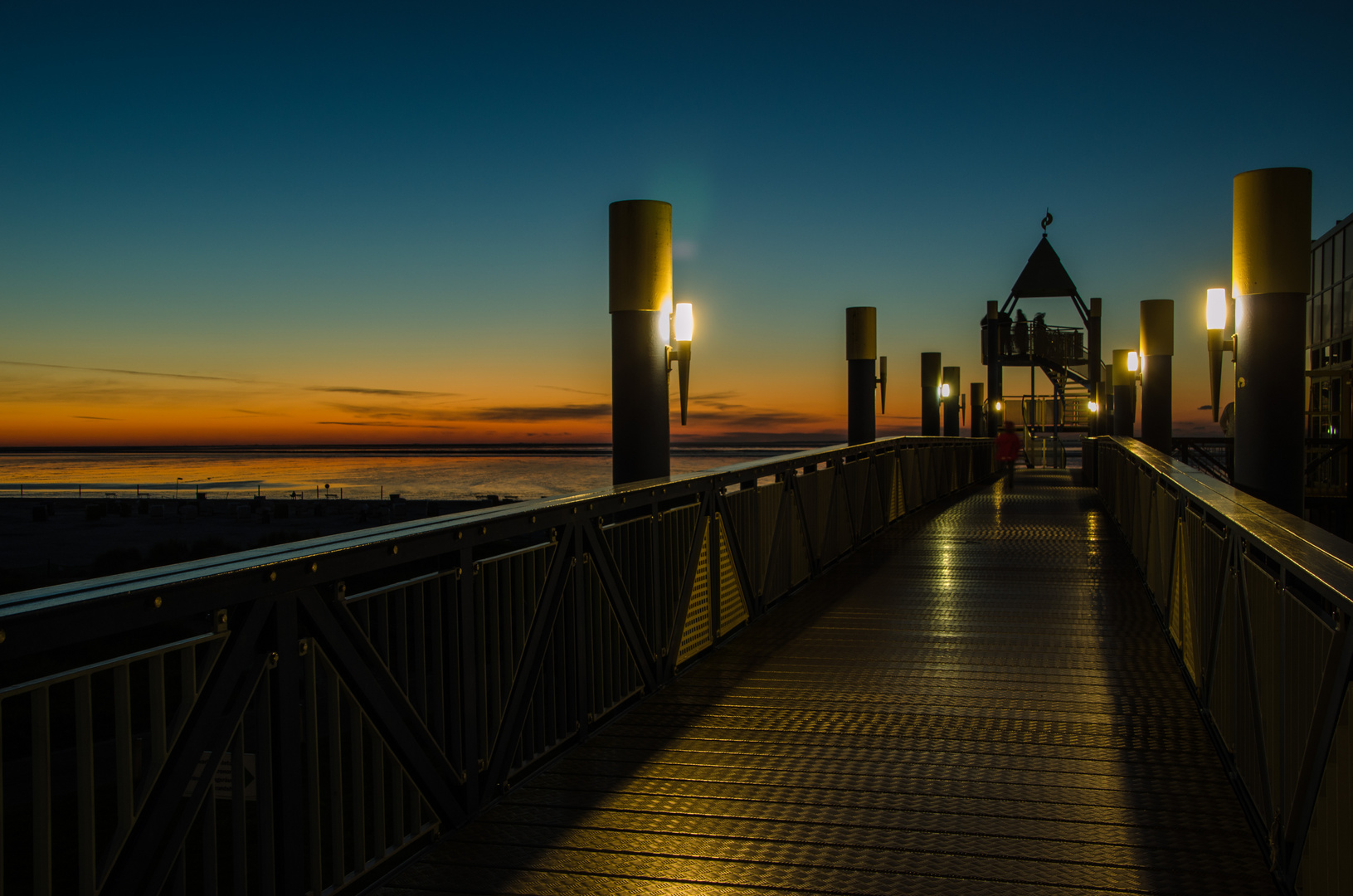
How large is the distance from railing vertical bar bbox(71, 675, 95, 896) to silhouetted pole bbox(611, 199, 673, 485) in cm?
501

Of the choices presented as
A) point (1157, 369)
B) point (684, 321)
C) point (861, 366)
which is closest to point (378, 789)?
point (684, 321)

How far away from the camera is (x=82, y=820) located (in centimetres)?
207

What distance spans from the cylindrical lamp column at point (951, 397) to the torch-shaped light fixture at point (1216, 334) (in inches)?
901

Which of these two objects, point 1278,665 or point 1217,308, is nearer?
point 1278,665

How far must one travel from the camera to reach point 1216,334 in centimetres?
1020

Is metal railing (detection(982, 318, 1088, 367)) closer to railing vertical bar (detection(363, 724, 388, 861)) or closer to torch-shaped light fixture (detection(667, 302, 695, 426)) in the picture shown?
torch-shaped light fixture (detection(667, 302, 695, 426))

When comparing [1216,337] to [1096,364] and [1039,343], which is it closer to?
[1096,364]

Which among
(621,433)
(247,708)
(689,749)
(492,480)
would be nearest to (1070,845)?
(689,749)

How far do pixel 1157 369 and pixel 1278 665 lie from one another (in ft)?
48.7

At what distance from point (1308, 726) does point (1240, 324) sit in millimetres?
5101

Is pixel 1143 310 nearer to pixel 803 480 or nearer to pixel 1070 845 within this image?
pixel 803 480

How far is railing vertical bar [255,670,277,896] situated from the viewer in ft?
8.28

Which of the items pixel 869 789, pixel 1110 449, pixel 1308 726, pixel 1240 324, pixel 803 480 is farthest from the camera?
pixel 1110 449

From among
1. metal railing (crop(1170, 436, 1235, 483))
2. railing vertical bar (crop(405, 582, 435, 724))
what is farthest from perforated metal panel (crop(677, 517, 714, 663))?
metal railing (crop(1170, 436, 1235, 483))
